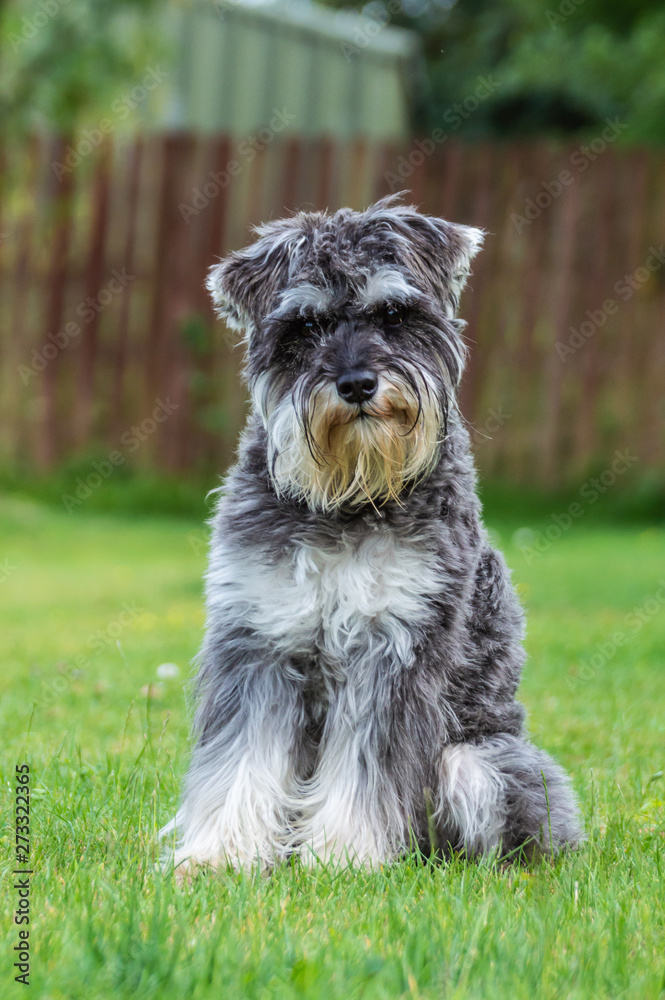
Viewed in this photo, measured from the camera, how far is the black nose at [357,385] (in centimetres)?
322

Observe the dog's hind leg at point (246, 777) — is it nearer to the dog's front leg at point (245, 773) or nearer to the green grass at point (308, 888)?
the dog's front leg at point (245, 773)

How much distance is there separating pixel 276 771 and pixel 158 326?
9.16m

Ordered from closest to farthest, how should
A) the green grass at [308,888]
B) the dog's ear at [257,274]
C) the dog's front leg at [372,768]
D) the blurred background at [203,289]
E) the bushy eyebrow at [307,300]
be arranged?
1. the green grass at [308,888]
2. the dog's front leg at [372,768]
3. the bushy eyebrow at [307,300]
4. the dog's ear at [257,274]
5. the blurred background at [203,289]

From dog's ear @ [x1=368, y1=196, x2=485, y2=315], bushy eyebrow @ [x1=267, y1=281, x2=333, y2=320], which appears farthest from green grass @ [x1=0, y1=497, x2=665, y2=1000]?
dog's ear @ [x1=368, y1=196, x2=485, y2=315]

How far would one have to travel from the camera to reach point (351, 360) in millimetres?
3240

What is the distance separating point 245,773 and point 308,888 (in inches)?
18.8

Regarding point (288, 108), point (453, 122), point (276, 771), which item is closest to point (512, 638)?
point (276, 771)

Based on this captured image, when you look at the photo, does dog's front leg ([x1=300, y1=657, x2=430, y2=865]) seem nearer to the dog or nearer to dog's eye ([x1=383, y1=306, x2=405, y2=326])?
the dog

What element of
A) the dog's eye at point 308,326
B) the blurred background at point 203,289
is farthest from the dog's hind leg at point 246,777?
the blurred background at point 203,289

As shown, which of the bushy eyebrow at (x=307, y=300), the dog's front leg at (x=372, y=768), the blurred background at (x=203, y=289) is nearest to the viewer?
the dog's front leg at (x=372, y=768)

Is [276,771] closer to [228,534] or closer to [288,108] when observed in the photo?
[228,534]

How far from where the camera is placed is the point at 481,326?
11.9 metres

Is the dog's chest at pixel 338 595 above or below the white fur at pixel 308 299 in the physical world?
below

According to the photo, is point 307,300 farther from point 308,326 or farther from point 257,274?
point 257,274
